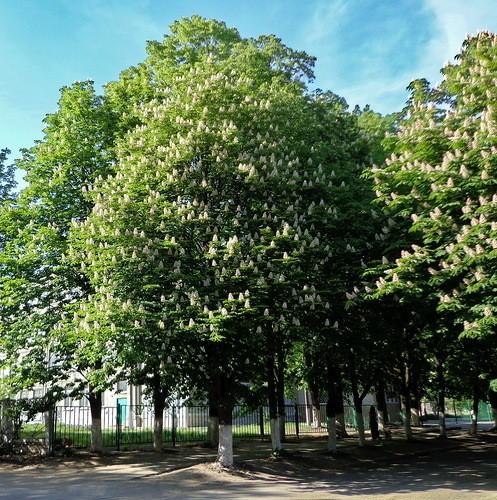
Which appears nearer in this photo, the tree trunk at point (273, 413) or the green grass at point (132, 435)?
the tree trunk at point (273, 413)

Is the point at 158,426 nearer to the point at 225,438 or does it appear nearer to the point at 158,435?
the point at 158,435

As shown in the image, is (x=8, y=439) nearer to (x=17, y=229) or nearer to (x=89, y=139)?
(x=17, y=229)

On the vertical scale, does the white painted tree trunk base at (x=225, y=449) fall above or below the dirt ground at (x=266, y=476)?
above

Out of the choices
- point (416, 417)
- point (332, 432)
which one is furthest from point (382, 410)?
point (332, 432)

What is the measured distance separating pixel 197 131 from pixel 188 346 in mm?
6459

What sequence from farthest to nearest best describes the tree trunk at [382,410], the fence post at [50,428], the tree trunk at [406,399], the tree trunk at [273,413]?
1. the tree trunk at [382,410]
2. the tree trunk at [406,399]
3. the fence post at [50,428]
4. the tree trunk at [273,413]

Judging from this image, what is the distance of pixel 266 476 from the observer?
16.6 metres

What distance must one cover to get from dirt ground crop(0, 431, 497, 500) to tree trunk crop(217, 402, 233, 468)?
37 cm

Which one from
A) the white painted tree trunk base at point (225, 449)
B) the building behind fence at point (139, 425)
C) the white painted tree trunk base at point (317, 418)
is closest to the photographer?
the white painted tree trunk base at point (225, 449)

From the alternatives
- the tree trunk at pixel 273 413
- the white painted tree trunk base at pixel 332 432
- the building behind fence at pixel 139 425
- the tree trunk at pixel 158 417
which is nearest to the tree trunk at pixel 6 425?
the building behind fence at pixel 139 425

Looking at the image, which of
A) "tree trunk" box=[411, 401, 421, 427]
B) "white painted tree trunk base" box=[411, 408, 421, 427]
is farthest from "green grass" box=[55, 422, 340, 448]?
"white painted tree trunk base" box=[411, 408, 421, 427]

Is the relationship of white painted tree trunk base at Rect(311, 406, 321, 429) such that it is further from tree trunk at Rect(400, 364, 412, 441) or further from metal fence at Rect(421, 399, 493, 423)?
metal fence at Rect(421, 399, 493, 423)

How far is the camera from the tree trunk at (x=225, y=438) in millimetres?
16906

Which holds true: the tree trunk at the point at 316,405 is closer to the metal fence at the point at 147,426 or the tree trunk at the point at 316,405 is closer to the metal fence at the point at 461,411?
the metal fence at the point at 147,426
